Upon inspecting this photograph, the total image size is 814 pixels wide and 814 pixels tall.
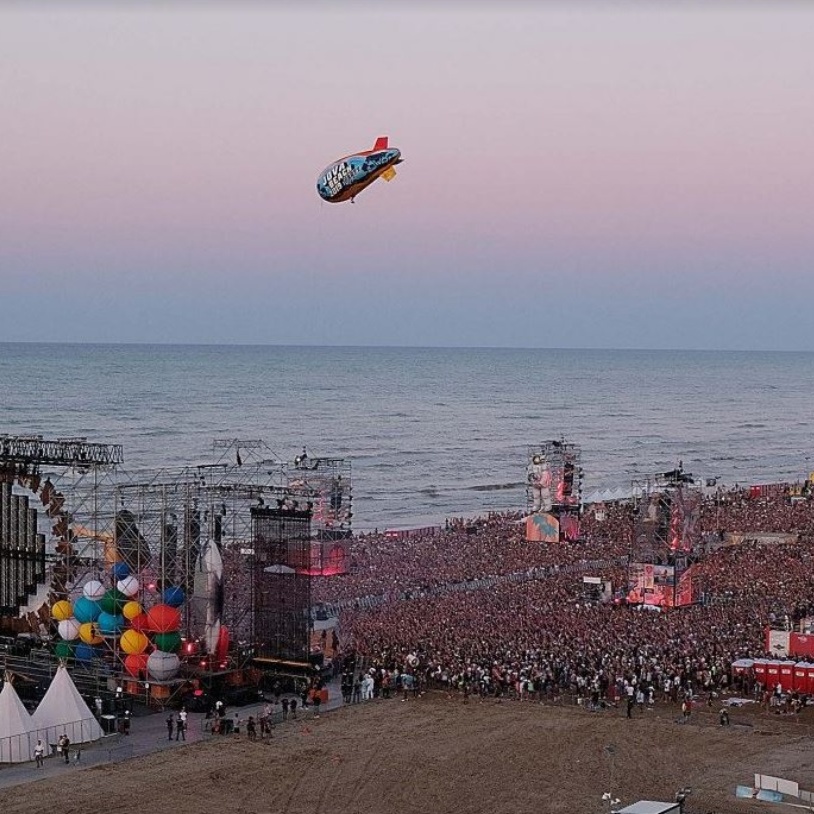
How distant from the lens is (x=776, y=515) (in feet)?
200

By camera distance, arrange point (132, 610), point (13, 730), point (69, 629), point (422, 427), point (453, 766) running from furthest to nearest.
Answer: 1. point (422, 427)
2. point (69, 629)
3. point (132, 610)
4. point (13, 730)
5. point (453, 766)

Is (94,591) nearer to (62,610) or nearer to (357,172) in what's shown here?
(62,610)

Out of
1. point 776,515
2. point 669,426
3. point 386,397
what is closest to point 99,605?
point 776,515

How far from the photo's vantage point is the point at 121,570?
31.8 meters

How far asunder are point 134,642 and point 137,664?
1.63 feet

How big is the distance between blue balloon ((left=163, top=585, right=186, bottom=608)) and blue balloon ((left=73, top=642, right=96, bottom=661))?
2094 millimetres

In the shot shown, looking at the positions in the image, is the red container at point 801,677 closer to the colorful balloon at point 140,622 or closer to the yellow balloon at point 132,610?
the colorful balloon at point 140,622

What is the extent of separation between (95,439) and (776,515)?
4952 cm

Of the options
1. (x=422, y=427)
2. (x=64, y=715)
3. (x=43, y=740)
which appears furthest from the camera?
(x=422, y=427)

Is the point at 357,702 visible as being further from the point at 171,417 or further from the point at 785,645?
the point at 171,417

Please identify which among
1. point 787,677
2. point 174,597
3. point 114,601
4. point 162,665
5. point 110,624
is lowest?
point 787,677

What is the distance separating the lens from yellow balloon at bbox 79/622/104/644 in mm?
31438

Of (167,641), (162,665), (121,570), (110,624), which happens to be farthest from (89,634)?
(162,665)

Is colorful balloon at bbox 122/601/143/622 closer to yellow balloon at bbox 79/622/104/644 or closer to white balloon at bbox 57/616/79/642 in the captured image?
yellow balloon at bbox 79/622/104/644
